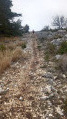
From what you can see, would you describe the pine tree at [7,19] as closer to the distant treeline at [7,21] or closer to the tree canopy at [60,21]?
the distant treeline at [7,21]

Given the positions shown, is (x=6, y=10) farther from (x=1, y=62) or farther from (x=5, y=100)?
(x=5, y=100)

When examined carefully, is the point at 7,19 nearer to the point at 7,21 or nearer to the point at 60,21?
the point at 7,21

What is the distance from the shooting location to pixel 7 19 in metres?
21.4

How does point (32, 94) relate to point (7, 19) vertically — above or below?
below

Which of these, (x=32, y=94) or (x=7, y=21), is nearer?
(x=32, y=94)

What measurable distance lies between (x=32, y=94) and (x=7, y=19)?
18.0m

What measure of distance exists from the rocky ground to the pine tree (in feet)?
44.7

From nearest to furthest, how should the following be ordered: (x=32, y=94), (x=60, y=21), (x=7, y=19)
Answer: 1. (x=32, y=94)
2. (x=7, y=19)
3. (x=60, y=21)

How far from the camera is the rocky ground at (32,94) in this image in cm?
399

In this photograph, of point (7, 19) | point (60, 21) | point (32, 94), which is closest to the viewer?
point (32, 94)

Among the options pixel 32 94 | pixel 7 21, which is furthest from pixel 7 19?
pixel 32 94

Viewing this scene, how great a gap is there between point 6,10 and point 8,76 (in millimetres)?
16386

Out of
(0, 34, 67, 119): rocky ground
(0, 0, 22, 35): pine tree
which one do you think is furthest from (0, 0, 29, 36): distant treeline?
(0, 34, 67, 119): rocky ground

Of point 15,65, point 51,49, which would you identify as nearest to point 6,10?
point 51,49
